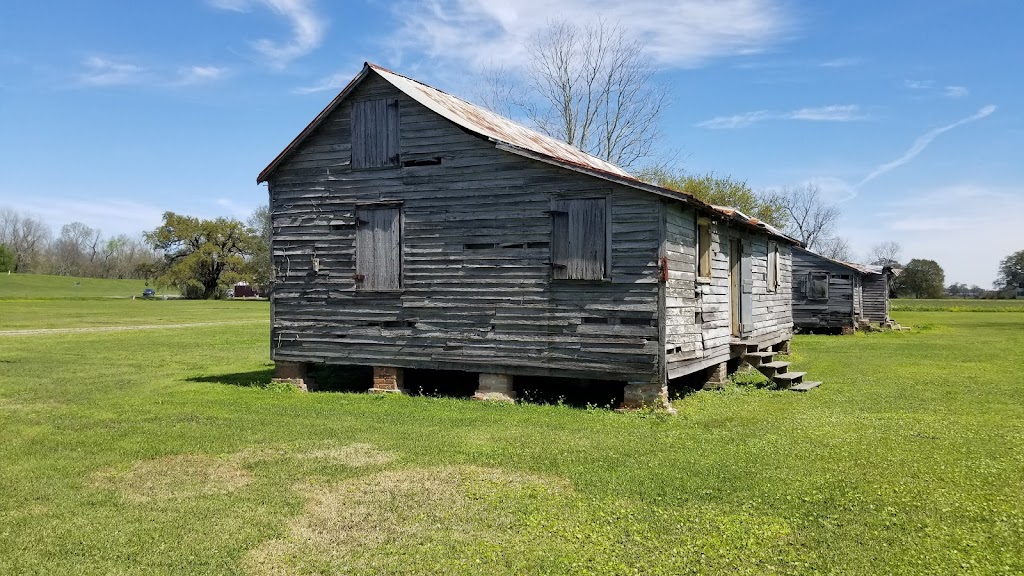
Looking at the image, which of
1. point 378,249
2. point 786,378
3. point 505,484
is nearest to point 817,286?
point 786,378

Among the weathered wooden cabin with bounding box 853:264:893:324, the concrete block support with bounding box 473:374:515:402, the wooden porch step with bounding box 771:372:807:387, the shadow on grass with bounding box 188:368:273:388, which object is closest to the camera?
the concrete block support with bounding box 473:374:515:402

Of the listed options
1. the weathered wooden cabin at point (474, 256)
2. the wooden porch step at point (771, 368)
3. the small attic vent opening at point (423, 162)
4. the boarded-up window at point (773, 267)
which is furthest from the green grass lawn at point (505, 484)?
the boarded-up window at point (773, 267)

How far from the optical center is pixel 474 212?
13875 mm

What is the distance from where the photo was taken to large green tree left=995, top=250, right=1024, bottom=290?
376ft

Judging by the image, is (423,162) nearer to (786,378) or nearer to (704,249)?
(704,249)

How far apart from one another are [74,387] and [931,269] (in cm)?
10609

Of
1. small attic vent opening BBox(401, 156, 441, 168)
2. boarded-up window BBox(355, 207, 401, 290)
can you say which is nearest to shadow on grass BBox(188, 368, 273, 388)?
boarded-up window BBox(355, 207, 401, 290)

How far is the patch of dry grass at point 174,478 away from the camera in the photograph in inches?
307

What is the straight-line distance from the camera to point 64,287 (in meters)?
102

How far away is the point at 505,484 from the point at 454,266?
6.65m

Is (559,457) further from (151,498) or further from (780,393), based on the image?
(780,393)

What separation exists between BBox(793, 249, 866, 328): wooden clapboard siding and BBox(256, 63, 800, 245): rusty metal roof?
21572mm

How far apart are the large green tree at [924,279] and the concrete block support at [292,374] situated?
99.9 metres

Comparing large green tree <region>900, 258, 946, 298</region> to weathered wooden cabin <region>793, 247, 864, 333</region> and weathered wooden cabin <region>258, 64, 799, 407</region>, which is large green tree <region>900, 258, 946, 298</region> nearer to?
weathered wooden cabin <region>793, 247, 864, 333</region>
